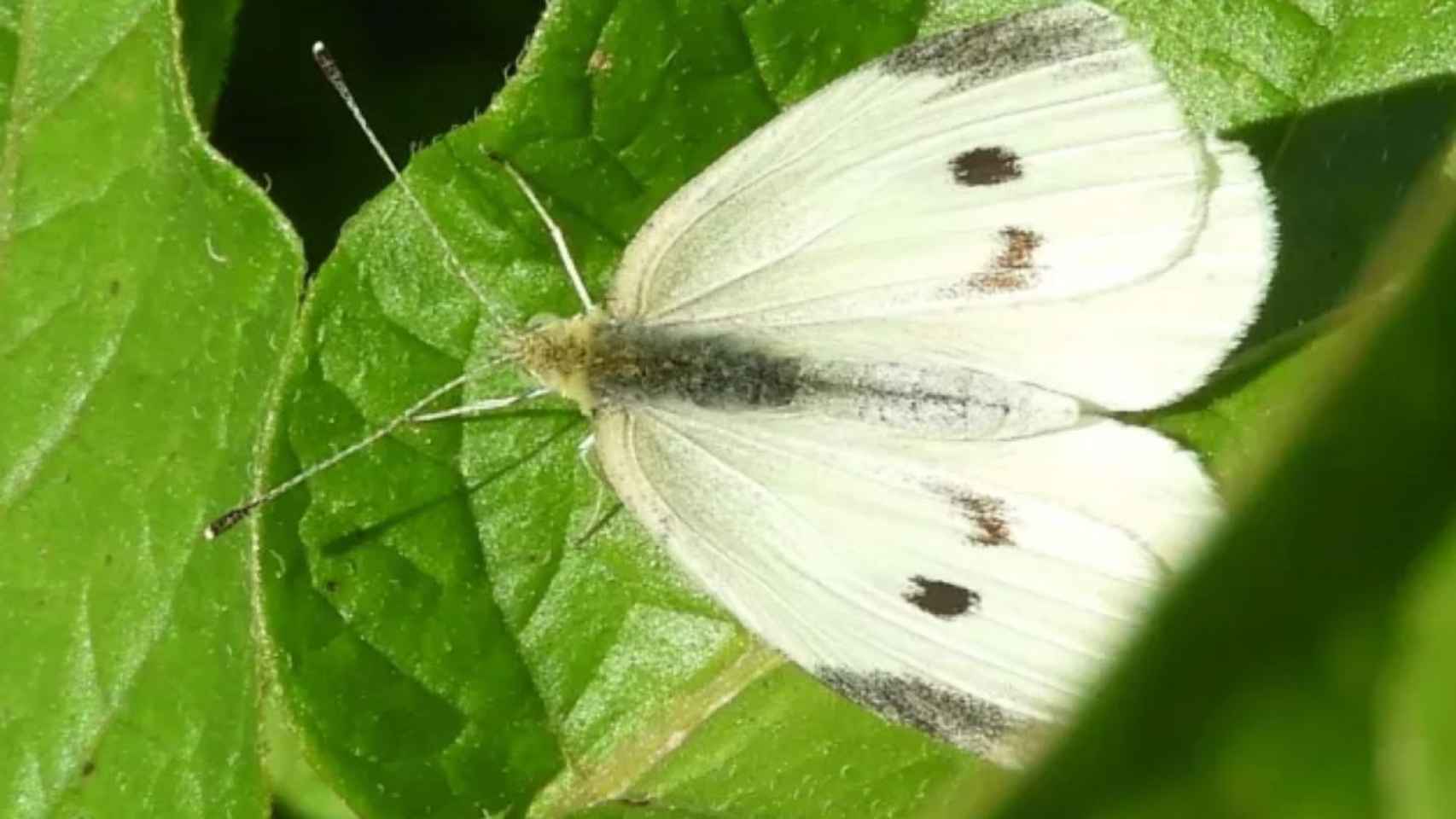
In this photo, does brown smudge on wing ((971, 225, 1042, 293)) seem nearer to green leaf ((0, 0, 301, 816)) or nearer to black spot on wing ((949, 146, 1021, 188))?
black spot on wing ((949, 146, 1021, 188))

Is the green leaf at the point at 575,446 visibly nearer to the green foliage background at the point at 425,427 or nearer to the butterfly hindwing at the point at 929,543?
the green foliage background at the point at 425,427

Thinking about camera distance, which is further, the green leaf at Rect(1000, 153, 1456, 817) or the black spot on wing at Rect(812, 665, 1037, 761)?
the black spot on wing at Rect(812, 665, 1037, 761)

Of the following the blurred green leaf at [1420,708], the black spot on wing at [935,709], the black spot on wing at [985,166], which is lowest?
the black spot on wing at [935,709]

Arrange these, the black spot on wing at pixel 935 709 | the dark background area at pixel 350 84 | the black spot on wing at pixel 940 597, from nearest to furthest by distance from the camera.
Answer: the black spot on wing at pixel 935 709, the black spot on wing at pixel 940 597, the dark background area at pixel 350 84

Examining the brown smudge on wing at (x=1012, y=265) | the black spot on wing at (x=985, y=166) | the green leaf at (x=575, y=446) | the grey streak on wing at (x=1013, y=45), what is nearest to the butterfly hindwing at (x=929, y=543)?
the green leaf at (x=575, y=446)

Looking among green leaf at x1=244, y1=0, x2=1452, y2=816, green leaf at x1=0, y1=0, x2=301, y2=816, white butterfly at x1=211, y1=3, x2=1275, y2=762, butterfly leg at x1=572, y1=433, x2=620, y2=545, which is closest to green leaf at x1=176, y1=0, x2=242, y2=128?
green leaf at x1=0, y1=0, x2=301, y2=816

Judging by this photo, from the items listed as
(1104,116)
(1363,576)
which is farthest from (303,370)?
(1363,576)

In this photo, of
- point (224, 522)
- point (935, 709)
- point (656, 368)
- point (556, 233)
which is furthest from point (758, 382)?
point (224, 522)

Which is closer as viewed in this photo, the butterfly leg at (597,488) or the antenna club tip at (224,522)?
the antenna club tip at (224,522)

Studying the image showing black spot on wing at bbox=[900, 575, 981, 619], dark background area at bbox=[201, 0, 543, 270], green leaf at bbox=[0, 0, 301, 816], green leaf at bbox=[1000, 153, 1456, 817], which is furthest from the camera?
dark background area at bbox=[201, 0, 543, 270]
